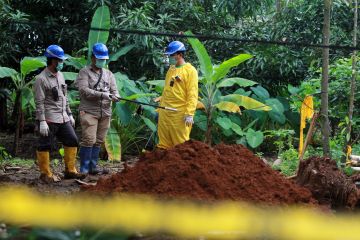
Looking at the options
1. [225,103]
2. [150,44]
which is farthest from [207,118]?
[150,44]

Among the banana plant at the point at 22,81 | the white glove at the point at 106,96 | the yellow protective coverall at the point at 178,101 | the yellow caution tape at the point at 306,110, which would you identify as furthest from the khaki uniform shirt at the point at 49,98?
the yellow caution tape at the point at 306,110

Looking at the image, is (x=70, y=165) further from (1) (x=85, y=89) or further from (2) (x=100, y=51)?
(2) (x=100, y=51)

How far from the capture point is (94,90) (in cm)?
876

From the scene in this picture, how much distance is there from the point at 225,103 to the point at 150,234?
23.5 ft

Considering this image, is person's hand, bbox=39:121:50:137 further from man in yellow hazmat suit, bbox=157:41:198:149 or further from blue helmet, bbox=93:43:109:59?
man in yellow hazmat suit, bbox=157:41:198:149

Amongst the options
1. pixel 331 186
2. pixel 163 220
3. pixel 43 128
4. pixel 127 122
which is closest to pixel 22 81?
pixel 127 122

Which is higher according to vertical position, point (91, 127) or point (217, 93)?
point (217, 93)

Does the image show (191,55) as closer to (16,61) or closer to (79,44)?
(79,44)

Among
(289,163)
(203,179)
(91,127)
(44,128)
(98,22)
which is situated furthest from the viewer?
(98,22)

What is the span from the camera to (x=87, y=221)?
12.3ft

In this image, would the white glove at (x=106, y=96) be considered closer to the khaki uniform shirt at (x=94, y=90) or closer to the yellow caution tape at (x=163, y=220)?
the khaki uniform shirt at (x=94, y=90)

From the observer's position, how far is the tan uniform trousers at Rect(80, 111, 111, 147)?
884 cm

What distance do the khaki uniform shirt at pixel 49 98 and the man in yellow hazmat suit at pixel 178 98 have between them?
123cm

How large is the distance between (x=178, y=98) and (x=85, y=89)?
1.15 m
